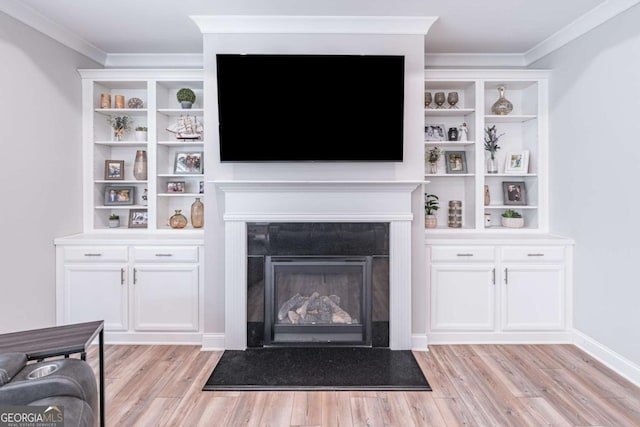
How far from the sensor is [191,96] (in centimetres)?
370

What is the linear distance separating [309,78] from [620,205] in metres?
2.43

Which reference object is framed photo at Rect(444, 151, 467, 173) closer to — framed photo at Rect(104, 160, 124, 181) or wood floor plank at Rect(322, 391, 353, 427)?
wood floor plank at Rect(322, 391, 353, 427)

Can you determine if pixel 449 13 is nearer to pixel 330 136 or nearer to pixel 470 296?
pixel 330 136

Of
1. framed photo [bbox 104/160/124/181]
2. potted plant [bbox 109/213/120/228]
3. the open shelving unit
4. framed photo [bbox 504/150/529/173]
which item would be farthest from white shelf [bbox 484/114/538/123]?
potted plant [bbox 109/213/120/228]

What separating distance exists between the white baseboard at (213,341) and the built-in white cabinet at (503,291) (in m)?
1.73

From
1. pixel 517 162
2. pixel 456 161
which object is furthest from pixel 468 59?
pixel 517 162

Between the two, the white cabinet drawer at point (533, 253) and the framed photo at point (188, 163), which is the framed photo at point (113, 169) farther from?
the white cabinet drawer at point (533, 253)

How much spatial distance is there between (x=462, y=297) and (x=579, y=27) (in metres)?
2.34

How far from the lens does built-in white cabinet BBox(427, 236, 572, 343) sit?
3.34m

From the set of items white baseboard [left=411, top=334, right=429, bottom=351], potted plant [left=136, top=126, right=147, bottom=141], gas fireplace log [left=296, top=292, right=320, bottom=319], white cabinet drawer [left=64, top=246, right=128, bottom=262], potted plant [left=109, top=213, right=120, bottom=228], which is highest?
potted plant [left=136, top=126, right=147, bottom=141]

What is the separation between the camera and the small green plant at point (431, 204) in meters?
3.79

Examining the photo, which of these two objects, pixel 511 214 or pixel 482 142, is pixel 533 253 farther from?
pixel 482 142

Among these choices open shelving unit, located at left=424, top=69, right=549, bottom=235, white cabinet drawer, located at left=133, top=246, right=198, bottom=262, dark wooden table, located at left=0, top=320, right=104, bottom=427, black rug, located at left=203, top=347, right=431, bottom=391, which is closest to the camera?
dark wooden table, located at left=0, top=320, right=104, bottom=427

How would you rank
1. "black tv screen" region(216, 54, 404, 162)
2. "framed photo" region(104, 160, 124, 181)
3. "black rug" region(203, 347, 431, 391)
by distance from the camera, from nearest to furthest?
"black rug" region(203, 347, 431, 391)
"black tv screen" region(216, 54, 404, 162)
"framed photo" region(104, 160, 124, 181)
